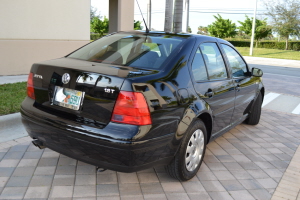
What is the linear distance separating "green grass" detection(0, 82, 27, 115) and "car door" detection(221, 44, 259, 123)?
3365mm

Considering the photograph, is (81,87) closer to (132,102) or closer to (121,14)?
(132,102)

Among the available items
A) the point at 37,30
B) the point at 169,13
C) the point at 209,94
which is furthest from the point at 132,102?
the point at 169,13

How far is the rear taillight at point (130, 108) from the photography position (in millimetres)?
2678

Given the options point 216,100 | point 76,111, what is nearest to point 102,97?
point 76,111

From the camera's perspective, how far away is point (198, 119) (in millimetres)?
3463

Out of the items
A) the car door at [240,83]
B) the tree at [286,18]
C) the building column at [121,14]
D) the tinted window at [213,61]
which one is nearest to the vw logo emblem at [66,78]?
the tinted window at [213,61]

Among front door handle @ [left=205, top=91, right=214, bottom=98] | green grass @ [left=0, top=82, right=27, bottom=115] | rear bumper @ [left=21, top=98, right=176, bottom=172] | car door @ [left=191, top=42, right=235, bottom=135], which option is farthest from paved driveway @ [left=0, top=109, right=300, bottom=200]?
green grass @ [left=0, top=82, right=27, bottom=115]

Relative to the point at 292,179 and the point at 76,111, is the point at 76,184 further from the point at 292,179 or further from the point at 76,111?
the point at 292,179

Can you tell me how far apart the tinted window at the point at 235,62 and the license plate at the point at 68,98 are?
235 centimetres

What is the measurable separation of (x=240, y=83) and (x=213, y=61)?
0.79m

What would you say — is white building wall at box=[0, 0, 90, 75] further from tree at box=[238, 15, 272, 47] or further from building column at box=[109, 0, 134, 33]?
tree at box=[238, 15, 272, 47]

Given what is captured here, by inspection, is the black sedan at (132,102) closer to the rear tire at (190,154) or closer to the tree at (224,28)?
the rear tire at (190,154)

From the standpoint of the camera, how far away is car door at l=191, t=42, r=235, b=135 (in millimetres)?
3539

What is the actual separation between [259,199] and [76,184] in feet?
6.10
